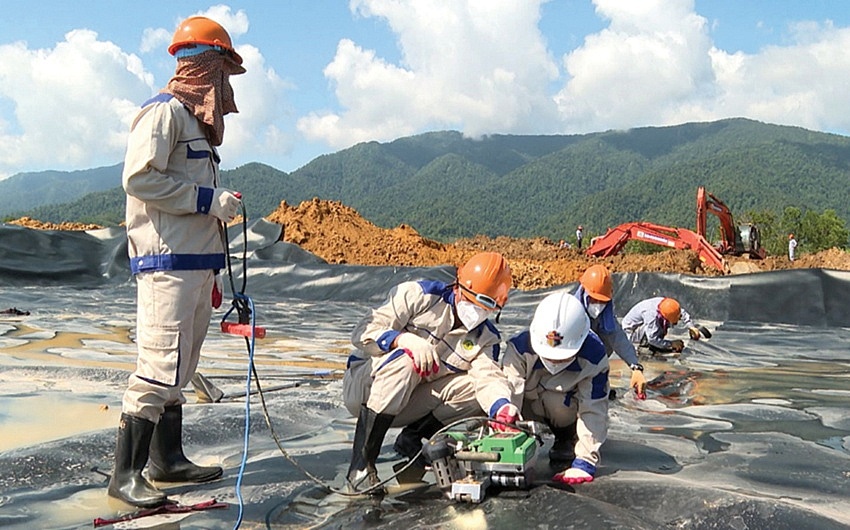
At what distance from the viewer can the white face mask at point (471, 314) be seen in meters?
3.09

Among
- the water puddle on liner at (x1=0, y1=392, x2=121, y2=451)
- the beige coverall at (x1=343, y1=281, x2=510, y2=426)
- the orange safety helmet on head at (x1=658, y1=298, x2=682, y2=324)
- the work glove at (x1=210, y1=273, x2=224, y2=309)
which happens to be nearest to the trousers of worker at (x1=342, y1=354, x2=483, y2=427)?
the beige coverall at (x1=343, y1=281, x2=510, y2=426)

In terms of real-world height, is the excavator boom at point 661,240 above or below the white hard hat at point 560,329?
above

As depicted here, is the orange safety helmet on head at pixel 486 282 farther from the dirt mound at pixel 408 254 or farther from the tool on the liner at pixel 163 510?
the dirt mound at pixel 408 254

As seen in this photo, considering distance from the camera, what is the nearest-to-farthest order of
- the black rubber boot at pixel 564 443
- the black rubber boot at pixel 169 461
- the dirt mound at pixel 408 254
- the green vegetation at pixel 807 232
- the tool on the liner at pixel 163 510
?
the tool on the liner at pixel 163 510 → the black rubber boot at pixel 169 461 → the black rubber boot at pixel 564 443 → the dirt mound at pixel 408 254 → the green vegetation at pixel 807 232

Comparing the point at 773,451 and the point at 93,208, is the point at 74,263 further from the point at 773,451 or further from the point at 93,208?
the point at 93,208

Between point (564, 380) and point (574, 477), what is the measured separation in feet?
1.58

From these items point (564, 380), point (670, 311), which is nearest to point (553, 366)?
point (564, 380)

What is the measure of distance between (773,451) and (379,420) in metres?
2.01

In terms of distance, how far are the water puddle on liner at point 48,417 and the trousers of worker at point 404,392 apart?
54.1 inches

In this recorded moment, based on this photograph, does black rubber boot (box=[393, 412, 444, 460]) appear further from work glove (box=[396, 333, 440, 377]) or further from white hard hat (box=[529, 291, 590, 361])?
white hard hat (box=[529, 291, 590, 361])

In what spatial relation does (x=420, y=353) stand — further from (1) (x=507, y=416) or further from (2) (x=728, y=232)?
(2) (x=728, y=232)

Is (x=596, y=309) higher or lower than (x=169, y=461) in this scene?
higher

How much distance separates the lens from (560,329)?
3066mm

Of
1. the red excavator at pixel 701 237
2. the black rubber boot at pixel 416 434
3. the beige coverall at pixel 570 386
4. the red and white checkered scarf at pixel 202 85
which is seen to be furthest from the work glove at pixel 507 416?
the red excavator at pixel 701 237
